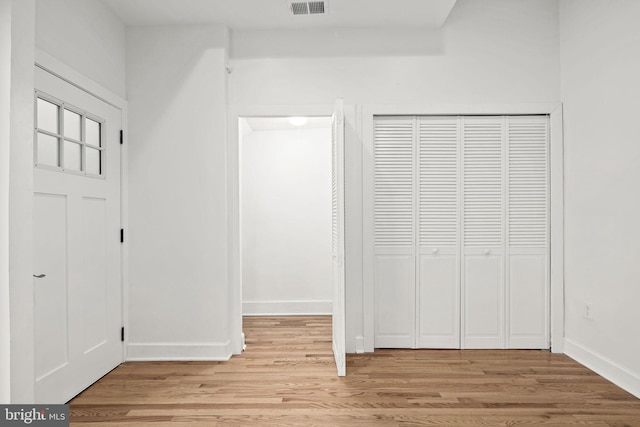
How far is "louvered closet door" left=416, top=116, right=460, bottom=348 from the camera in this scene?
3.43 meters

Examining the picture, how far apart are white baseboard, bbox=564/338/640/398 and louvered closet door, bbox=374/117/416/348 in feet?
4.04

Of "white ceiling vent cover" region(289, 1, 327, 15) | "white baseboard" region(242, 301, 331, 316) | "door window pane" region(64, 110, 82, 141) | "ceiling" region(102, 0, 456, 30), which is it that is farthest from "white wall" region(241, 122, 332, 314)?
"door window pane" region(64, 110, 82, 141)

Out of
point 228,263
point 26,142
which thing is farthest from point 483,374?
point 26,142

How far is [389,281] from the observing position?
135 inches

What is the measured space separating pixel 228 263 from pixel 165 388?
104cm

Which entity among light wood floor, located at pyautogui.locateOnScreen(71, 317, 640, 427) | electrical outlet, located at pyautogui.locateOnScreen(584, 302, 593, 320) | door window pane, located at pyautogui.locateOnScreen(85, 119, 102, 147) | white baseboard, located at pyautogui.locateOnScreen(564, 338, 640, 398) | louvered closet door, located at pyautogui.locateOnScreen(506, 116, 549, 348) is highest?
door window pane, located at pyautogui.locateOnScreen(85, 119, 102, 147)

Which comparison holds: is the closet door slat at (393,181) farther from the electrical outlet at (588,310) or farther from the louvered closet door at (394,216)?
the electrical outlet at (588,310)

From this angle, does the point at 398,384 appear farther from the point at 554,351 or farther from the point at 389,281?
the point at 554,351

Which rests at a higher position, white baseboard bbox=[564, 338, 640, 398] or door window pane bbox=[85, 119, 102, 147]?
door window pane bbox=[85, 119, 102, 147]

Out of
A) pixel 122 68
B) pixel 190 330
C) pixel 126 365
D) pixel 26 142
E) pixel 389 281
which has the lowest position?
pixel 126 365

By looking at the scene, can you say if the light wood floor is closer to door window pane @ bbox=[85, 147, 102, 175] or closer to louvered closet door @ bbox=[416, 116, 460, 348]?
louvered closet door @ bbox=[416, 116, 460, 348]

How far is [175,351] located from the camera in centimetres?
331

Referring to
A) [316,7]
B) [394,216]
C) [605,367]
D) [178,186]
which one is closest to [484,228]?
[394,216]

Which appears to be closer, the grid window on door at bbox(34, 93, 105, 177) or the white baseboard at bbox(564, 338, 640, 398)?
the grid window on door at bbox(34, 93, 105, 177)
